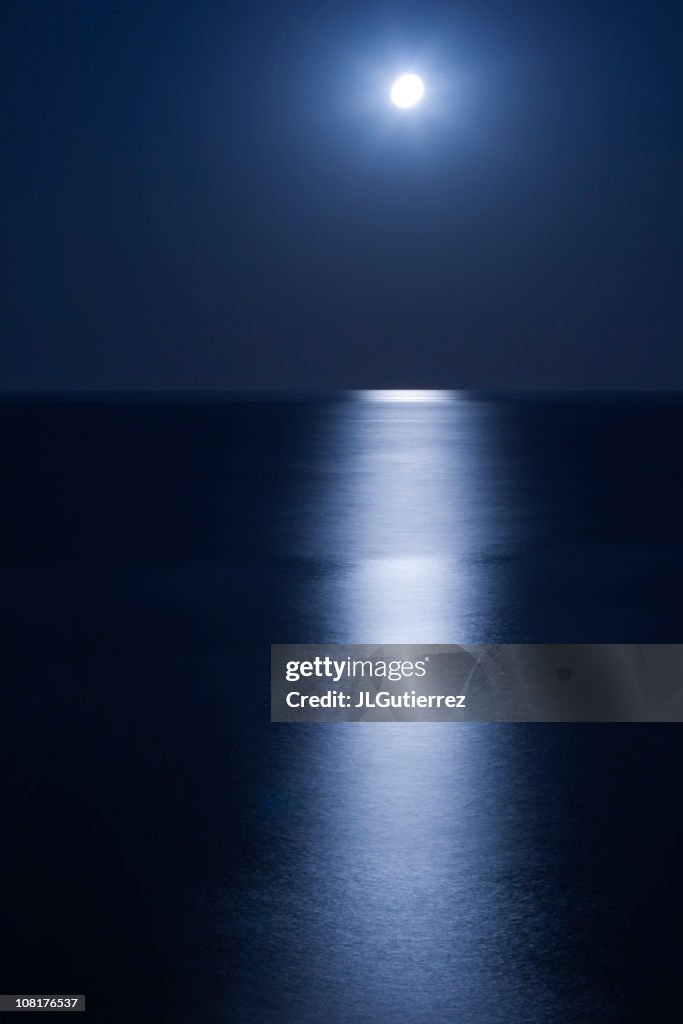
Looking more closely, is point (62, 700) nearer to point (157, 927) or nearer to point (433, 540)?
point (157, 927)

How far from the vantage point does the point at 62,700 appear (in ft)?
22.0

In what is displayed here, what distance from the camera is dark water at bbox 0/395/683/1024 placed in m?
3.64

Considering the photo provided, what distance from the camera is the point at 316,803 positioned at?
508cm

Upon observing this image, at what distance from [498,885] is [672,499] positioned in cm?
1208

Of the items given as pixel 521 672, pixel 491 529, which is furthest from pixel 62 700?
pixel 491 529

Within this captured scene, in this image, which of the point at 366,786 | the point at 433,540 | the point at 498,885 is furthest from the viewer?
the point at 433,540
